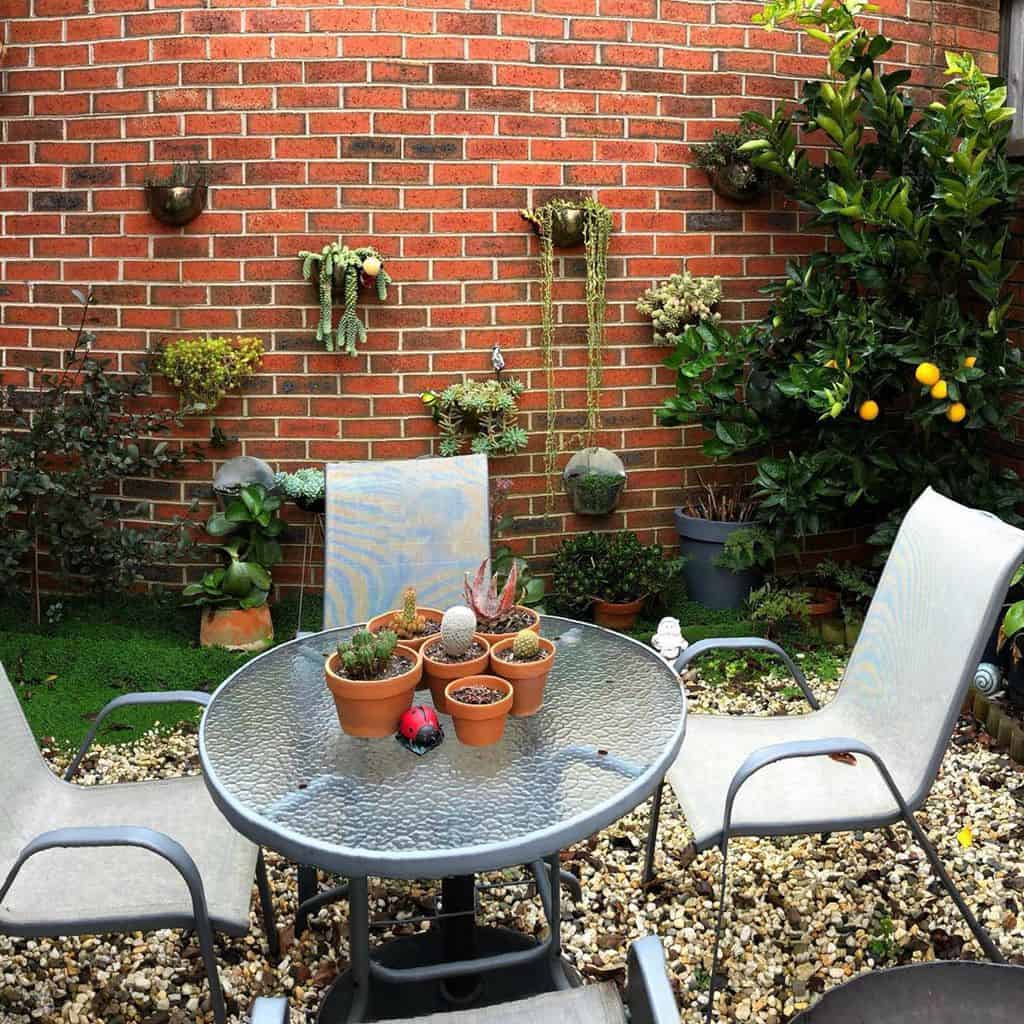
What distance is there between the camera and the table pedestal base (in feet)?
7.55

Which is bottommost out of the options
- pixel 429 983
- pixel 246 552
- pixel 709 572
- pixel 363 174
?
pixel 429 983

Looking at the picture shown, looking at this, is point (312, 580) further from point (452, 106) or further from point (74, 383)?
point (452, 106)

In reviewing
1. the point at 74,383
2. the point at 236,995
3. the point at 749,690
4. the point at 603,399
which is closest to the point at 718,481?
the point at 603,399

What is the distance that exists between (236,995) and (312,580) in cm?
231

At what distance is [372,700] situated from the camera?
6.34 feet

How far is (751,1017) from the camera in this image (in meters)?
2.36

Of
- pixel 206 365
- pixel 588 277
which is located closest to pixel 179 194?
pixel 206 365

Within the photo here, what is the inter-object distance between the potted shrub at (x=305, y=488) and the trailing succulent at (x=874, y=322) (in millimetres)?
1414

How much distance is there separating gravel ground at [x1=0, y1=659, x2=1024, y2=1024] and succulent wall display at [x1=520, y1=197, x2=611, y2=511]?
6.36 ft

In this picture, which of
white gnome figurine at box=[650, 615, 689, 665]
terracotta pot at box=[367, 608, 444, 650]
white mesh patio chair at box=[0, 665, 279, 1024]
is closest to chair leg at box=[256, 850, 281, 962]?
white mesh patio chair at box=[0, 665, 279, 1024]

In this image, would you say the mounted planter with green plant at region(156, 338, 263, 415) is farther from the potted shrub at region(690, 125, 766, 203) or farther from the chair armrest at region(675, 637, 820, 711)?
the chair armrest at region(675, 637, 820, 711)

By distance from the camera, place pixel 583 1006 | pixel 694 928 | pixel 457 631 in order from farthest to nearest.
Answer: pixel 694 928 < pixel 457 631 < pixel 583 1006

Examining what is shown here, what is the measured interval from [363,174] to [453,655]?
2803mm

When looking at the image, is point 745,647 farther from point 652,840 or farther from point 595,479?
point 595,479
